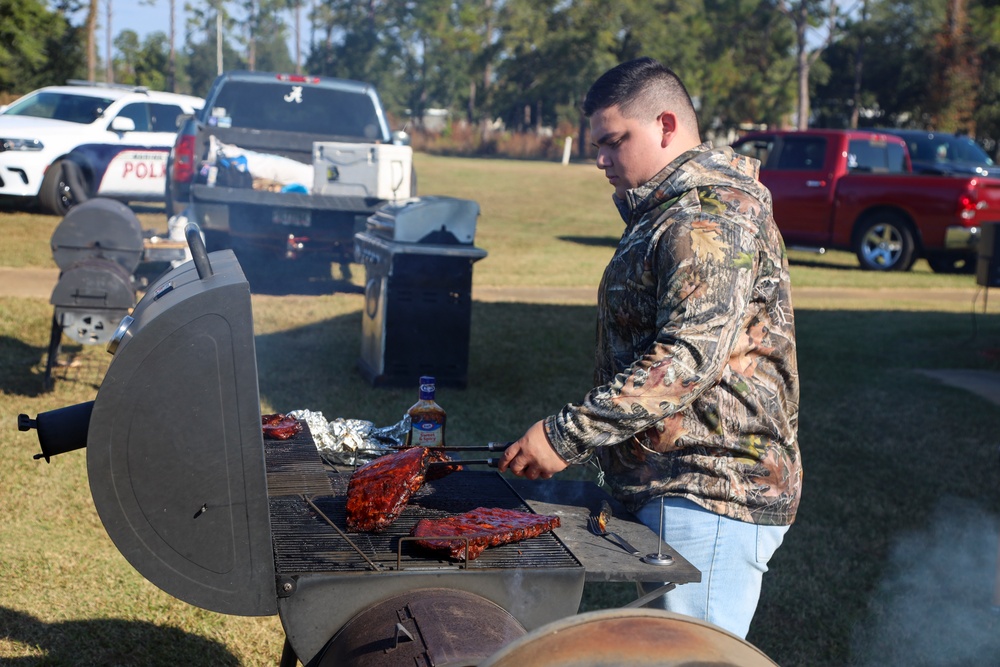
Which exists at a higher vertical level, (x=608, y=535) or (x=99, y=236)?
(x=99, y=236)

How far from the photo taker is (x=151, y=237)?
8.38 m

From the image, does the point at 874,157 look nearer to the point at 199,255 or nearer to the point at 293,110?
the point at 293,110

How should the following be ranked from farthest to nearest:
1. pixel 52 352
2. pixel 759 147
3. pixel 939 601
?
pixel 759 147 < pixel 52 352 < pixel 939 601

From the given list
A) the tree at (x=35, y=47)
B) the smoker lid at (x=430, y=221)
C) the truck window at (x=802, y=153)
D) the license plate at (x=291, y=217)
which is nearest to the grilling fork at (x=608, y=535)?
the smoker lid at (x=430, y=221)

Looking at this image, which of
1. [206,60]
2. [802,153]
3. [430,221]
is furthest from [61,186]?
[206,60]

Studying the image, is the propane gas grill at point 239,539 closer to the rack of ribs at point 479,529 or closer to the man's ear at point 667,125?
the rack of ribs at point 479,529

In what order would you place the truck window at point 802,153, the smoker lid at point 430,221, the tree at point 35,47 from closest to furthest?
the smoker lid at point 430,221, the truck window at point 802,153, the tree at point 35,47

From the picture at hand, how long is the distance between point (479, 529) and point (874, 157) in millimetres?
16907

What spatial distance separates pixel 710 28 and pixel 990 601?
57.5m

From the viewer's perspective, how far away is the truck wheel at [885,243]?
16438 mm

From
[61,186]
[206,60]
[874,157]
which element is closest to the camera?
[61,186]

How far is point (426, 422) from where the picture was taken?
11.8 feet

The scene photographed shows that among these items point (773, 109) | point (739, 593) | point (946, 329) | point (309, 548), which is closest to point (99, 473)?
point (309, 548)

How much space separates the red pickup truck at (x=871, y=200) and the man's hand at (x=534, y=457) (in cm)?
1482
